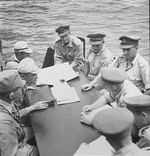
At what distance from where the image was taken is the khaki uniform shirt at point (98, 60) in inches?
137

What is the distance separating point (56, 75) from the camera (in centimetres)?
284

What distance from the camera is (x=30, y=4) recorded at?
734 centimetres

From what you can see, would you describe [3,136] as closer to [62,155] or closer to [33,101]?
[62,155]

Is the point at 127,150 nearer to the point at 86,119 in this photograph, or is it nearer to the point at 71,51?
the point at 86,119

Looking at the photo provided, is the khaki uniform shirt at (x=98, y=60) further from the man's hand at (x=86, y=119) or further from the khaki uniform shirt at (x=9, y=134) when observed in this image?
the khaki uniform shirt at (x=9, y=134)

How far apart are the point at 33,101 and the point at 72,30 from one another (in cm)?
564

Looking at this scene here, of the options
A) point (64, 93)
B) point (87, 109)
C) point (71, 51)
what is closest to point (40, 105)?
point (64, 93)

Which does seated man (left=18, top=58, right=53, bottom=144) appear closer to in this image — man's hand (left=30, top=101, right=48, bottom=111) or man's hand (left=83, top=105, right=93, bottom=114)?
man's hand (left=30, top=101, right=48, bottom=111)

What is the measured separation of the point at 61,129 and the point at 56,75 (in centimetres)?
107

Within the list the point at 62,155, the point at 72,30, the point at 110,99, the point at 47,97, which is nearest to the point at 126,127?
the point at 62,155

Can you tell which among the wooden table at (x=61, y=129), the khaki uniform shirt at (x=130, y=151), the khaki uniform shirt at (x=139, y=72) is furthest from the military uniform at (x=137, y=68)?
the khaki uniform shirt at (x=130, y=151)

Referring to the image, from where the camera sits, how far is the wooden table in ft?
5.52

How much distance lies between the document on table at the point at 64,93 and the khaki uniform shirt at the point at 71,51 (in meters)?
1.14

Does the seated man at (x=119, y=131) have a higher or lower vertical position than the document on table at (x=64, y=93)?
higher
